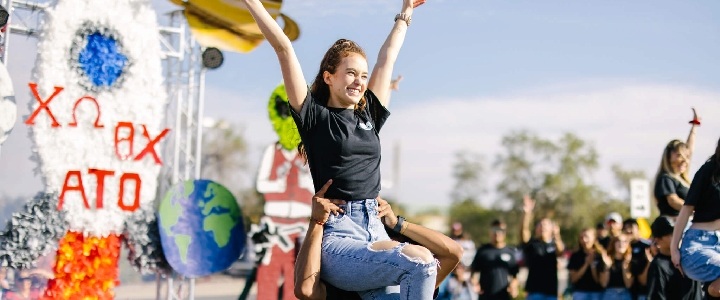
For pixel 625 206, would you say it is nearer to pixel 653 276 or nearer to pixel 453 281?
pixel 453 281

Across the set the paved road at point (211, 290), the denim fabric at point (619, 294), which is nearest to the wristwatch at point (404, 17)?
the denim fabric at point (619, 294)

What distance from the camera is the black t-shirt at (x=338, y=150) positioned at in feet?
9.02

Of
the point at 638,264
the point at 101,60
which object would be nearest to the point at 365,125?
the point at 101,60

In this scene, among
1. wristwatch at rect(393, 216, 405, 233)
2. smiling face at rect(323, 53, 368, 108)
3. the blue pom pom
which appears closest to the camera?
smiling face at rect(323, 53, 368, 108)

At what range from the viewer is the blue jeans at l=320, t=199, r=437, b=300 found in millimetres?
2605

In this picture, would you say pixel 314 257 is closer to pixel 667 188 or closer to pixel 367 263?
pixel 367 263

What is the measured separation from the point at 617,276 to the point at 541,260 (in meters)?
Result: 0.76

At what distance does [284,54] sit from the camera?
2.71 meters

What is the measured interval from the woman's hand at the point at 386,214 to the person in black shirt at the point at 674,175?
10.9ft

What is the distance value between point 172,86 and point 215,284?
1089 cm

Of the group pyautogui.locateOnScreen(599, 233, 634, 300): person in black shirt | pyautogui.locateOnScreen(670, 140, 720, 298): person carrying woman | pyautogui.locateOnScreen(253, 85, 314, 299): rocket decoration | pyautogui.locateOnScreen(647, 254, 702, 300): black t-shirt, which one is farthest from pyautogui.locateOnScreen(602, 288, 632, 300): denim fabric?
pyautogui.locateOnScreen(670, 140, 720, 298): person carrying woman

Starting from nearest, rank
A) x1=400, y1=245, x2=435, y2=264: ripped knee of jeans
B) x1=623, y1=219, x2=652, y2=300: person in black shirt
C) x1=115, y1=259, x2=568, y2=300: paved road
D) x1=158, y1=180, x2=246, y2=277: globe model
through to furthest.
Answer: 1. x1=400, y1=245, x2=435, y2=264: ripped knee of jeans
2. x1=158, y1=180, x2=246, y2=277: globe model
3. x1=623, y1=219, x2=652, y2=300: person in black shirt
4. x1=115, y1=259, x2=568, y2=300: paved road

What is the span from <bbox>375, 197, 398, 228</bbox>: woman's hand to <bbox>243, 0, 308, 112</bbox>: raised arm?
0.52 m

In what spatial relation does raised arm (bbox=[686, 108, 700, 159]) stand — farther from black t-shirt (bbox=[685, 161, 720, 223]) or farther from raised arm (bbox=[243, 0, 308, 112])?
raised arm (bbox=[243, 0, 308, 112])
